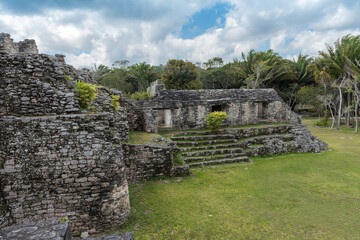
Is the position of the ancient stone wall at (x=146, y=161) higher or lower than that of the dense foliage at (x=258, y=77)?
lower

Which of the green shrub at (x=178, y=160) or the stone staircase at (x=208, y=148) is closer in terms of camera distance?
the green shrub at (x=178, y=160)

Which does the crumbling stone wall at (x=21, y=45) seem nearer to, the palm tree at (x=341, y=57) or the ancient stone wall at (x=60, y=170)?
the ancient stone wall at (x=60, y=170)

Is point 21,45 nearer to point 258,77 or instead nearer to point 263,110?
point 263,110

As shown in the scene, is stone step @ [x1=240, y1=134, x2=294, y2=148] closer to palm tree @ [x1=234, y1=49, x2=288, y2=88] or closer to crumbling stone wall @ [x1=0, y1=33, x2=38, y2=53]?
crumbling stone wall @ [x1=0, y1=33, x2=38, y2=53]

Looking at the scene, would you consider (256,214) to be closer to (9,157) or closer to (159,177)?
(159,177)

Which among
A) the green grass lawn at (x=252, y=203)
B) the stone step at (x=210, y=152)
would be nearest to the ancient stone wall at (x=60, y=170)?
the green grass lawn at (x=252, y=203)

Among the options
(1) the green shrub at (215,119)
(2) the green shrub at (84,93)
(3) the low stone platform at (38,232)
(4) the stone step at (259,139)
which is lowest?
(4) the stone step at (259,139)

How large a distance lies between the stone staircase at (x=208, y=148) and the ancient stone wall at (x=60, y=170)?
16.5 feet

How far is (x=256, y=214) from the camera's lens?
5.38m

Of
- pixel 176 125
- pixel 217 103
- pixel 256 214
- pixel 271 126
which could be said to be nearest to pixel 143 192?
pixel 256 214

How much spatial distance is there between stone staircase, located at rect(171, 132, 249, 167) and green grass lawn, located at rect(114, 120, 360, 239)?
0.60 metres

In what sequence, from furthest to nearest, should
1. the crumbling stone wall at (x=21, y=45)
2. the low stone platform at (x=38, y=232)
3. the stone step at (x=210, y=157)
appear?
the stone step at (x=210, y=157) < the crumbling stone wall at (x=21, y=45) < the low stone platform at (x=38, y=232)

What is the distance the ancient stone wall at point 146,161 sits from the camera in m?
7.45

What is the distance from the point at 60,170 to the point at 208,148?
727cm
